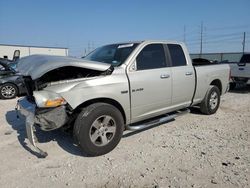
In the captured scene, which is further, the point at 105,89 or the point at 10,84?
the point at 10,84

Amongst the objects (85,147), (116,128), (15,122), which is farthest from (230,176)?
(15,122)

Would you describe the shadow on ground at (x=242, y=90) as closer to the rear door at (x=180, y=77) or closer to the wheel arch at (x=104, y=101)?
the rear door at (x=180, y=77)

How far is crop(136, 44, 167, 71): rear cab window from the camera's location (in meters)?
4.73

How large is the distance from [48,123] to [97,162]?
0.98m

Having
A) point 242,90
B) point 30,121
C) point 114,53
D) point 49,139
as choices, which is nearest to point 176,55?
point 114,53

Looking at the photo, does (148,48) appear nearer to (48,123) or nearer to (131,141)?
(131,141)

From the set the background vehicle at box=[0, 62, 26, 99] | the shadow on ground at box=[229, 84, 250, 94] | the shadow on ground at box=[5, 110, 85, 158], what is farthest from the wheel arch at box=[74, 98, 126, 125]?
the shadow on ground at box=[229, 84, 250, 94]

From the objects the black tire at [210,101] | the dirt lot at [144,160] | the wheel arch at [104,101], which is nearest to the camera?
the dirt lot at [144,160]

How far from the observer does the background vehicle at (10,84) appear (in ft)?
31.3

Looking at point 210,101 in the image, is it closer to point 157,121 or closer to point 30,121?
point 157,121

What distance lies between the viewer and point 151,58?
4.99 m

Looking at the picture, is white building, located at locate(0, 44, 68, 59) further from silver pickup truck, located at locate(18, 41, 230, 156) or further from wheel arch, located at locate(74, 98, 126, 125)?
wheel arch, located at locate(74, 98, 126, 125)

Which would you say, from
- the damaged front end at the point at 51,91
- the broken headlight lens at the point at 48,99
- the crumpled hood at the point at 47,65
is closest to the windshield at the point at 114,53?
the damaged front end at the point at 51,91

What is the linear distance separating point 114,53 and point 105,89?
49.5 inches
